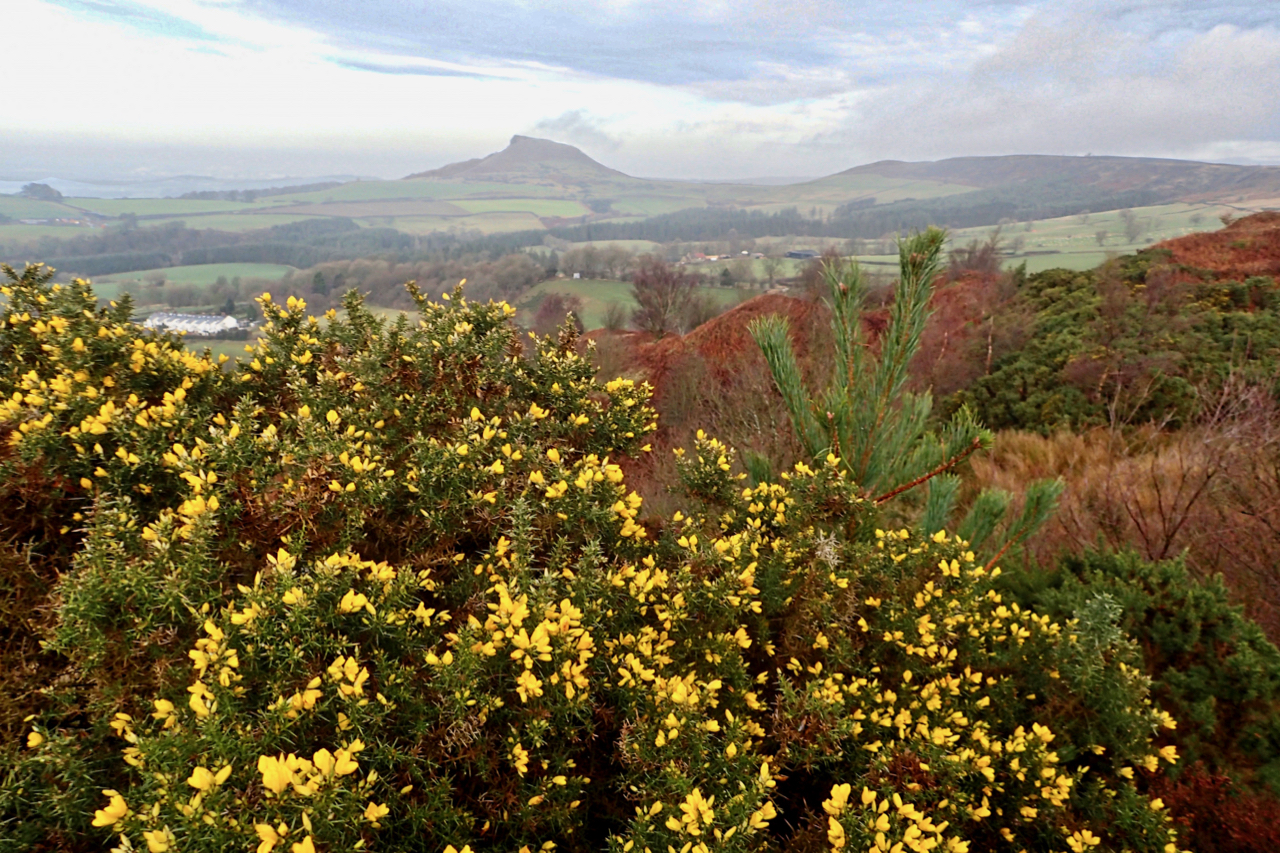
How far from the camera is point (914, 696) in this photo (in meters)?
3.24

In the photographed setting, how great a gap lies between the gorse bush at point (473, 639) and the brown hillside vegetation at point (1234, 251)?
22.6 meters

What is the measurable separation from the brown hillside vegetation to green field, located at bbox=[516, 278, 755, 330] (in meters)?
21.3

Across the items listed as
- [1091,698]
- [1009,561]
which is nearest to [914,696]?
[1091,698]

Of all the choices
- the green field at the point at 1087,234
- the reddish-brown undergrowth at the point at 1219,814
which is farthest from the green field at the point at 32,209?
the reddish-brown undergrowth at the point at 1219,814

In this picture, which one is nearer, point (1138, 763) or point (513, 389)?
point (1138, 763)

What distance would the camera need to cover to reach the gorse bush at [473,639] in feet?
6.89

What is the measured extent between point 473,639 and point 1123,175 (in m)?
162

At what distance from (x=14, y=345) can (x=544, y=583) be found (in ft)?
13.4

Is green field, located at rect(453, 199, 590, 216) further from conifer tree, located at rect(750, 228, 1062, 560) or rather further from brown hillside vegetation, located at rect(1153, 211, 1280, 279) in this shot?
conifer tree, located at rect(750, 228, 1062, 560)

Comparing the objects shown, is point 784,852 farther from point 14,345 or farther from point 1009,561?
point 14,345

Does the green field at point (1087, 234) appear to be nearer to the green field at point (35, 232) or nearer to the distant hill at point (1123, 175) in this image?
the distant hill at point (1123, 175)

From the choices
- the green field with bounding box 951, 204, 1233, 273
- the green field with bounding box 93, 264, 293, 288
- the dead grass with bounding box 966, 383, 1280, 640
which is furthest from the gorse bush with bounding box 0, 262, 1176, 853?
the green field with bounding box 93, 264, 293, 288

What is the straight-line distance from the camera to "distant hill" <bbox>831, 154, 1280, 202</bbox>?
8438 centimetres

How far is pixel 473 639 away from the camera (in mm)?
2287
